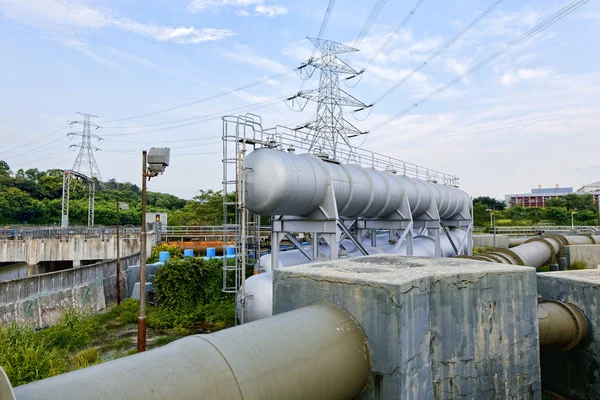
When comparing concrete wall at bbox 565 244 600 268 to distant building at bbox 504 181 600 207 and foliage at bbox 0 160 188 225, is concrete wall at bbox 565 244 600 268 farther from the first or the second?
distant building at bbox 504 181 600 207

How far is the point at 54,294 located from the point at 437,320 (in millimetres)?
13382

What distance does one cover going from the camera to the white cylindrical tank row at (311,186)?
34.0ft

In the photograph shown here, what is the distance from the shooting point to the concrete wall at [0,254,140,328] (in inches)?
447

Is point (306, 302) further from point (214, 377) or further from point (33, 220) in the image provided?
point (33, 220)

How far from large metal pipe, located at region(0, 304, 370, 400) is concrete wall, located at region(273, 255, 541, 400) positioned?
245 mm

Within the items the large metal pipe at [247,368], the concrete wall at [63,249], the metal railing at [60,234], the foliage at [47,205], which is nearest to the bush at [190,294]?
the large metal pipe at [247,368]

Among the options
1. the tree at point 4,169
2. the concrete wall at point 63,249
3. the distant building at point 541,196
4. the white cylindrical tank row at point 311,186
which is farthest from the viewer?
the distant building at point 541,196

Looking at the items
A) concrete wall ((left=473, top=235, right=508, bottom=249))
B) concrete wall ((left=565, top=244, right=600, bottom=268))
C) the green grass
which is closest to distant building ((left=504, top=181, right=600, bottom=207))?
concrete wall ((left=473, top=235, right=508, bottom=249))

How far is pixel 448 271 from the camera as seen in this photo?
4363 mm

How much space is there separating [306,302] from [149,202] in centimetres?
7369

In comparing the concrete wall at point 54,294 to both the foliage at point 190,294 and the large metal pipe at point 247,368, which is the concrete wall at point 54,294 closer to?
the foliage at point 190,294

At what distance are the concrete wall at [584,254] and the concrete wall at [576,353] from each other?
18.1 metres

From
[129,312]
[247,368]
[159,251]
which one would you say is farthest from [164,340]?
[159,251]

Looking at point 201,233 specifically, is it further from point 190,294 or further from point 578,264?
point 578,264
